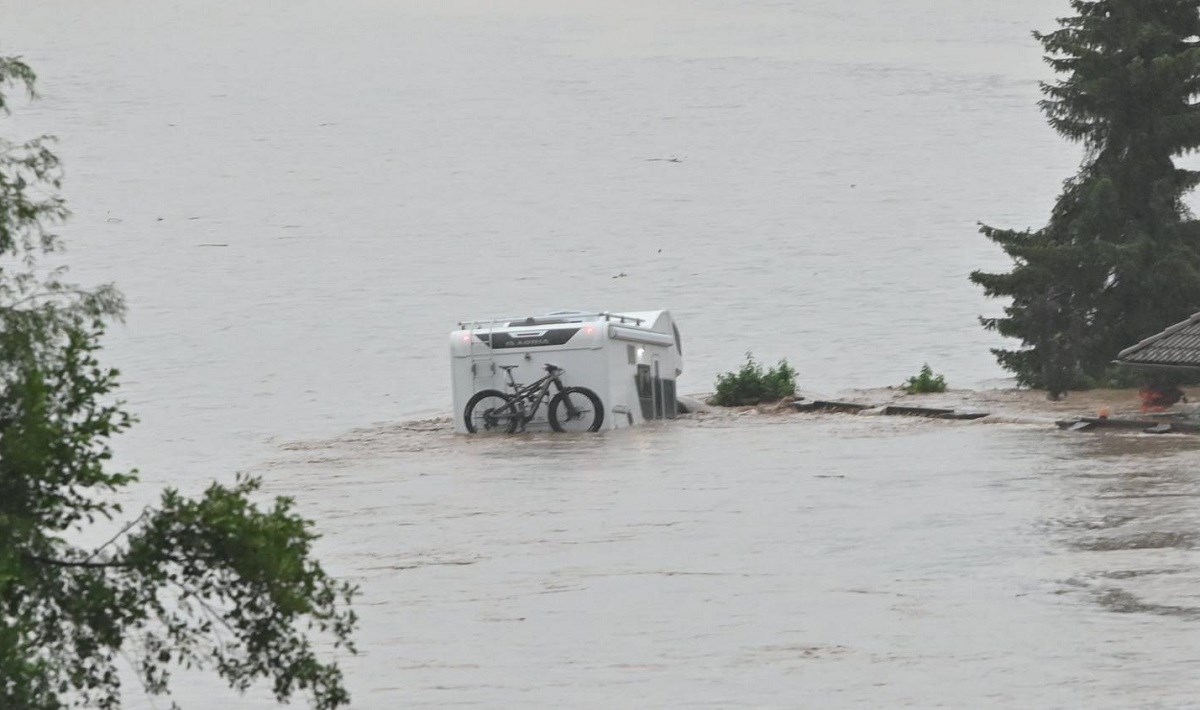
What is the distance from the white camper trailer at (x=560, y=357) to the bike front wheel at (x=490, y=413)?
159 mm

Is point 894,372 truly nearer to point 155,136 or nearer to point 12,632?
point 12,632

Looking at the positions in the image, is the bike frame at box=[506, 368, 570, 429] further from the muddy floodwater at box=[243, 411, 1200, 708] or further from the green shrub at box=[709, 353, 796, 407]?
the green shrub at box=[709, 353, 796, 407]

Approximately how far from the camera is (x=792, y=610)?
11.7m

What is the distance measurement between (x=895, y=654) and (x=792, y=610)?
176 cm

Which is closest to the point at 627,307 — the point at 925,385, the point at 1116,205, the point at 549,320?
the point at 925,385

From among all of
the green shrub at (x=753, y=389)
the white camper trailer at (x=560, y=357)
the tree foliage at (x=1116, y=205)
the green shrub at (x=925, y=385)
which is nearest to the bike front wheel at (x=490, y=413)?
the white camper trailer at (x=560, y=357)

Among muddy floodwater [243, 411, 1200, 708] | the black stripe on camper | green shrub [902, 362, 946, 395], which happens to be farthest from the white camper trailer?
green shrub [902, 362, 946, 395]

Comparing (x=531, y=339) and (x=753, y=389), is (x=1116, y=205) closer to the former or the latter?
(x=753, y=389)

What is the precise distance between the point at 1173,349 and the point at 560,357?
10.5 m

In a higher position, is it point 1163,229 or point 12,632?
point 1163,229

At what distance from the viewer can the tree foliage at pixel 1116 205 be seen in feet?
115

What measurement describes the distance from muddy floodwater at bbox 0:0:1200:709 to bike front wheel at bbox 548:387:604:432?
63.0 inches

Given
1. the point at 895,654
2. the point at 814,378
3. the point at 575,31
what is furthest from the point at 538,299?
the point at 895,654

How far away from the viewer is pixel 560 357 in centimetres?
3084
